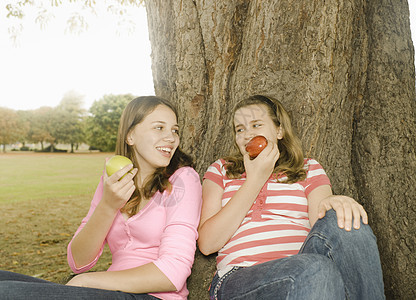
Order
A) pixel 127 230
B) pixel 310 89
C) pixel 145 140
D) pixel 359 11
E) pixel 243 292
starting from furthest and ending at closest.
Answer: pixel 359 11 → pixel 310 89 → pixel 145 140 → pixel 127 230 → pixel 243 292

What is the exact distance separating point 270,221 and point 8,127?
17389 millimetres

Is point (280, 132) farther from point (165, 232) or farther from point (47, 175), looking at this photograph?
point (47, 175)

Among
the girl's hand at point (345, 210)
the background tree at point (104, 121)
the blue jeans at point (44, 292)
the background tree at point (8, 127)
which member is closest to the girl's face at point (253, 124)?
the girl's hand at point (345, 210)

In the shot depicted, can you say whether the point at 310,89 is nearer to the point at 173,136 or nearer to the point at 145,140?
the point at 173,136

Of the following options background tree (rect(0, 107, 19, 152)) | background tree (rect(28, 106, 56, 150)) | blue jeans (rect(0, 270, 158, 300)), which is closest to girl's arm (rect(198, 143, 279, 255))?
blue jeans (rect(0, 270, 158, 300))

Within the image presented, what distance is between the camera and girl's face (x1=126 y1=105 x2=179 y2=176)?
7.65ft

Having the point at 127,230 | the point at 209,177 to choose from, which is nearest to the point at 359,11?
the point at 209,177

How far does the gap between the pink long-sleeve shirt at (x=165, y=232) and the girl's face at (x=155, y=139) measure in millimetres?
156

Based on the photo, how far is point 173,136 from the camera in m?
2.39

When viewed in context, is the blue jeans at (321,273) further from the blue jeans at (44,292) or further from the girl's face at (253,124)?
the girl's face at (253,124)

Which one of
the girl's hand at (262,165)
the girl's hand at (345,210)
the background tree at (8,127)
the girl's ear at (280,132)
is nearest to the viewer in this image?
the girl's hand at (345,210)

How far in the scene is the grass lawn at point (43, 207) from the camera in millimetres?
6594

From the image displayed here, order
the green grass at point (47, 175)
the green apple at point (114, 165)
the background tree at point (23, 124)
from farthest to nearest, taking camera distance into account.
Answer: the background tree at point (23, 124) → the green grass at point (47, 175) → the green apple at point (114, 165)

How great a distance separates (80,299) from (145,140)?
3.40 feet
